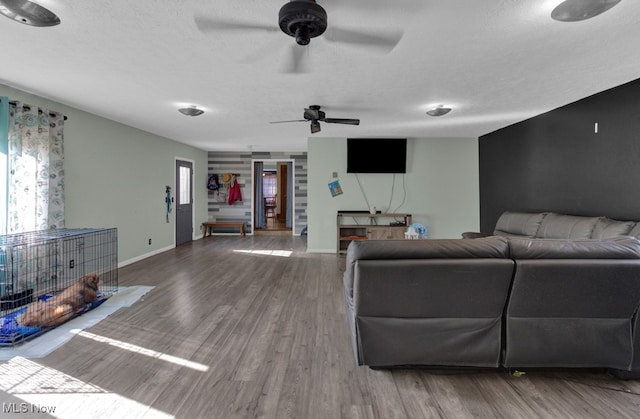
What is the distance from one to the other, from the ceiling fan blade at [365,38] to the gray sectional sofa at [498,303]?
151 cm

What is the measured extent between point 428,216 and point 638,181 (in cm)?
339

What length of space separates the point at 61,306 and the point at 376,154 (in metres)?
5.25

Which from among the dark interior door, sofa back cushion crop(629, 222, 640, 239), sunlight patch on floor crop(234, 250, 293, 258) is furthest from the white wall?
sofa back cushion crop(629, 222, 640, 239)

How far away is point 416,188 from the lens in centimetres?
627

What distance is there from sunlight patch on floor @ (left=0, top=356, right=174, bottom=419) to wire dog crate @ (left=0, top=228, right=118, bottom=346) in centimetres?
63

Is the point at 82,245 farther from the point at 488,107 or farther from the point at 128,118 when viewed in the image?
the point at 488,107

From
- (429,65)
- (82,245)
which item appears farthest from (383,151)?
(82,245)

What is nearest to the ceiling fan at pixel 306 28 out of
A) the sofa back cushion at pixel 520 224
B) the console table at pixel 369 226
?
the sofa back cushion at pixel 520 224

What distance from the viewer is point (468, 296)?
1904mm

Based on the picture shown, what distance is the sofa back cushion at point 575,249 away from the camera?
1850 mm

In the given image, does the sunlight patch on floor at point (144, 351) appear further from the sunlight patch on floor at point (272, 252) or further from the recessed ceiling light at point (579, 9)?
the sunlight patch on floor at point (272, 252)

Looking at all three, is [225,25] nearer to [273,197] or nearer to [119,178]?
[119,178]

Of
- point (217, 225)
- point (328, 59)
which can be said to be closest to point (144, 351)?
point (328, 59)

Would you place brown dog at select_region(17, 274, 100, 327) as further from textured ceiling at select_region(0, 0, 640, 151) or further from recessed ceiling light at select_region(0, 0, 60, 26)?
recessed ceiling light at select_region(0, 0, 60, 26)
